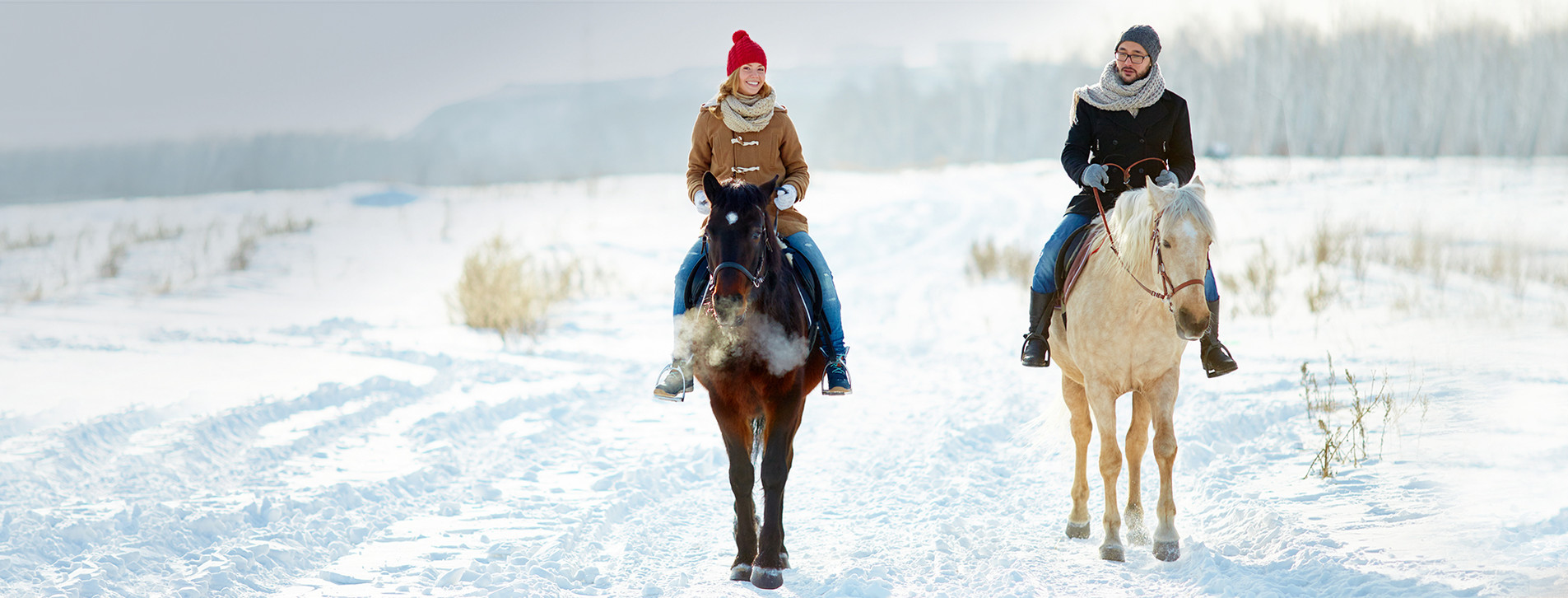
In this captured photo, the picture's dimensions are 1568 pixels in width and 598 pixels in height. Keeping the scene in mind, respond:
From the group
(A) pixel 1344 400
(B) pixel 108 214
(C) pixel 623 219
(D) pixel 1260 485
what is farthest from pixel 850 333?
(B) pixel 108 214

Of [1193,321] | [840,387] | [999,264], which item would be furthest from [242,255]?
[1193,321]

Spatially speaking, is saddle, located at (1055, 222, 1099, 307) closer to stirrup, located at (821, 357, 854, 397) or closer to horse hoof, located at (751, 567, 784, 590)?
stirrup, located at (821, 357, 854, 397)

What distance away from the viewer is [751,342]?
14.5 feet

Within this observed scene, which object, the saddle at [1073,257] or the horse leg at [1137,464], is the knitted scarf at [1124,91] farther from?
the horse leg at [1137,464]

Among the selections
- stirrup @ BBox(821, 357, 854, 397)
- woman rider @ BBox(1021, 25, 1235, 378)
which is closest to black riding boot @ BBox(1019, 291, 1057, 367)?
woman rider @ BBox(1021, 25, 1235, 378)

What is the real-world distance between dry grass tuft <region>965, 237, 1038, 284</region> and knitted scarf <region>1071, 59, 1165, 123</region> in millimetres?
10413

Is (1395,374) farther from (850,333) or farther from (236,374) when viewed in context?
(236,374)

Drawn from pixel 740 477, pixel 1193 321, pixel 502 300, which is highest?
pixel 1193 321

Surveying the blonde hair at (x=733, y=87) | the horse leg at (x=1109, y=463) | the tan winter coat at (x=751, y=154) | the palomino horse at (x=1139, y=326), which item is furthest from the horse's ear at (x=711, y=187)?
the horse leg at (x=1109, y=463)

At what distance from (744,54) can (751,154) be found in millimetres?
551

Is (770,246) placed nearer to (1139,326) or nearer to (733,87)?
(733,87)

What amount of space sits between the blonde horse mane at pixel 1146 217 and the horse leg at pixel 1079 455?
4.00 ft

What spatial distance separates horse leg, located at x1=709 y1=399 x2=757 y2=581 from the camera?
4.52m

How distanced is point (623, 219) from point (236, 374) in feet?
61.0
